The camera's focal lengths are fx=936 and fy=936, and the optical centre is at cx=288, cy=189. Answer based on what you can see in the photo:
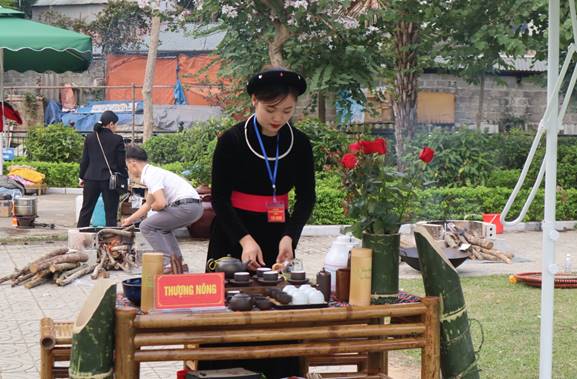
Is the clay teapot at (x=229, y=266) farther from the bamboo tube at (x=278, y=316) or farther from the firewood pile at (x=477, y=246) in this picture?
the firewood pile at (x=477, y=246)

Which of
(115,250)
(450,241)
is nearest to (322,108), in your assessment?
(450,241)

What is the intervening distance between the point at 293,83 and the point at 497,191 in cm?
1084

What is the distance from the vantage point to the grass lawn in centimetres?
623

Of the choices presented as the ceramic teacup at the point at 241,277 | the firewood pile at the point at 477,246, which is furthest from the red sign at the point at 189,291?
the firewood pile at the point at 477,246

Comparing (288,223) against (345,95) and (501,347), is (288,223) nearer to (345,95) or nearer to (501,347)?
(501,347)

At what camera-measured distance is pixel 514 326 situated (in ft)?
24.6

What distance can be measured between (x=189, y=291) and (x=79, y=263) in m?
6.56

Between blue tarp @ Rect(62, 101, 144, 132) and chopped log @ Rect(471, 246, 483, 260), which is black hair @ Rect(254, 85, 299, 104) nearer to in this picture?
chopped log @ Rect(471, 246, 483, 260)

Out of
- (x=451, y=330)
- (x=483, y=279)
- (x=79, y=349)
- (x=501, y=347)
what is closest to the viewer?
(x=79, y=349)

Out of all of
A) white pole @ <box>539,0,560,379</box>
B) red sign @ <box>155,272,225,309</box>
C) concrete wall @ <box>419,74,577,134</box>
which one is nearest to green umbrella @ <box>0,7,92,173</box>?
white pole @ <box>539,0,560,379</box>

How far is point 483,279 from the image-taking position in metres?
9.85

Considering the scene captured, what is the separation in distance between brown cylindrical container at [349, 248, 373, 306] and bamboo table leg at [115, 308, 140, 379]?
0.90 m

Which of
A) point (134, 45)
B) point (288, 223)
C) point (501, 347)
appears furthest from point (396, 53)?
point (134, 45)

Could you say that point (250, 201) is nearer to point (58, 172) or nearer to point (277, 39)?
point (277, 39)
